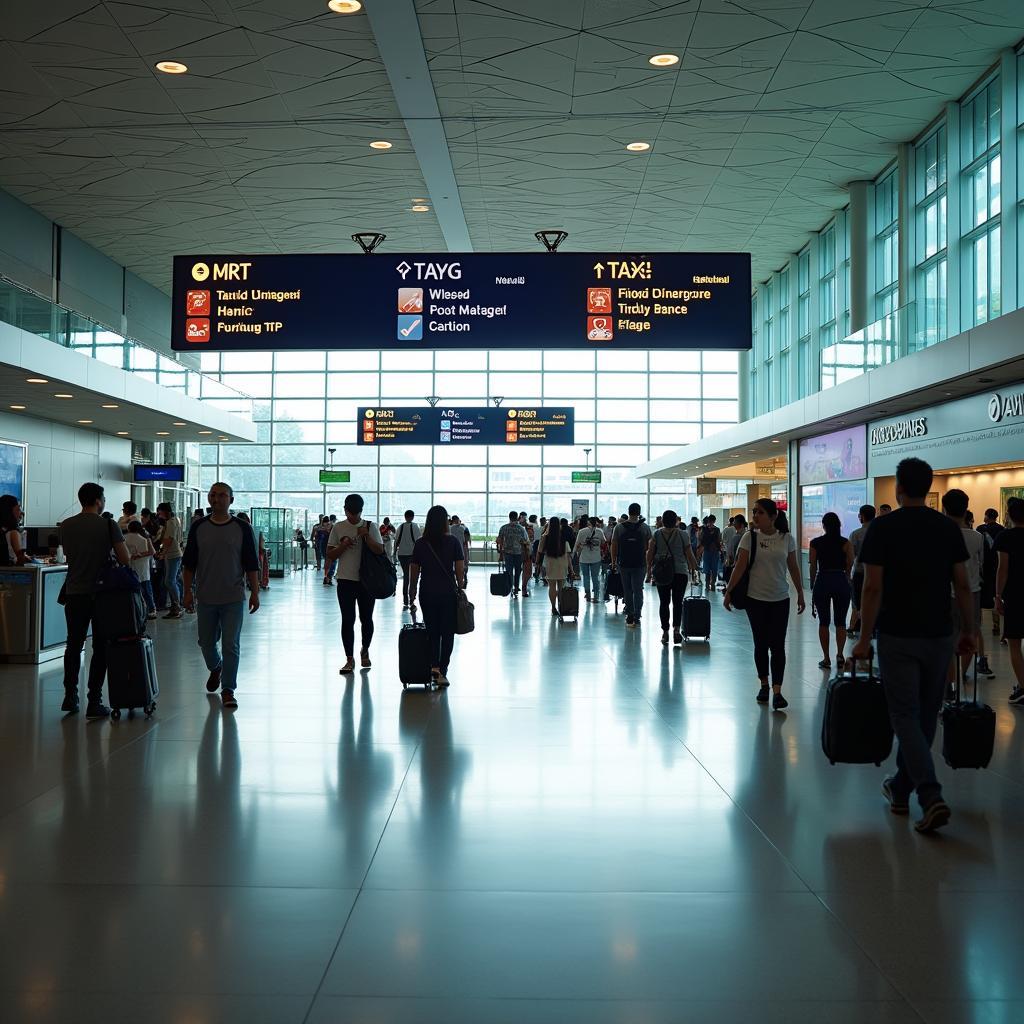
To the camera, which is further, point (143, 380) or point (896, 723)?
point (143, 380)

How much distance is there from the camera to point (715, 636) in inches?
573

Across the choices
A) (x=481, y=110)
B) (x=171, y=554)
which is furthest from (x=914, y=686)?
(x=171, y=554)

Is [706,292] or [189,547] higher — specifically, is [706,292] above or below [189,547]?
above

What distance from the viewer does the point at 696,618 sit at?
536 inches

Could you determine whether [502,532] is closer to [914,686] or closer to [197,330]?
[197,330]

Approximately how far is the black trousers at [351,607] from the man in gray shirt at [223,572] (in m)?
1.58

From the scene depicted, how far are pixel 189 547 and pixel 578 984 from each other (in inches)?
254

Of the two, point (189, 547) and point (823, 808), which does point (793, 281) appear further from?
point (823, 808)

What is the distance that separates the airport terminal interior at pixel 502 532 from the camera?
3.74 metres

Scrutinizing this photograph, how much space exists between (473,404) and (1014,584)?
111 ft

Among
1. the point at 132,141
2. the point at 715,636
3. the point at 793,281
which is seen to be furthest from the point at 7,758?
the point at 793,281

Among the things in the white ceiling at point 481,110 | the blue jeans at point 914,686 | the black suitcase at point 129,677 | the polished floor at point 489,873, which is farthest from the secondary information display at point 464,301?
the blue jeans at point 914,686

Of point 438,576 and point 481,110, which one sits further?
point 481,110

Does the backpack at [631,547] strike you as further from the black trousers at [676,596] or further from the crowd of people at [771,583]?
the black trousers at [676,596]
